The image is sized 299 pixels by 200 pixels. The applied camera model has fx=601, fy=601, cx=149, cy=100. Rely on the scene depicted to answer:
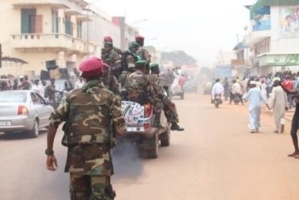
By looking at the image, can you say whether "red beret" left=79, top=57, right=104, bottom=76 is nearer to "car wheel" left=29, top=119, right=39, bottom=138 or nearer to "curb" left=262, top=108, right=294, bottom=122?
"car wheel" left=29, top=119, right=39, bottom=138

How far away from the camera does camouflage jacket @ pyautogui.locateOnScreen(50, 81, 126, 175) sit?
5309 mm

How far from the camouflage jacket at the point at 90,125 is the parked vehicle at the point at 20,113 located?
1020 cm

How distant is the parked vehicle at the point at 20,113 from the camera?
601 inches

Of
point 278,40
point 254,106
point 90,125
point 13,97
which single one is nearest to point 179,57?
point 278,40

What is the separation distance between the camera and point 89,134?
532 centimetres

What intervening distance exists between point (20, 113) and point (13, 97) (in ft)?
2.56

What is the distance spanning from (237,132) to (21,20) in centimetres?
2989

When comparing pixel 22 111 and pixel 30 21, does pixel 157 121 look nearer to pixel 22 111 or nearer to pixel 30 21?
pixel 22 111

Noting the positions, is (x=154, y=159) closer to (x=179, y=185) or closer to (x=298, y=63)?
(x=179, y=185)

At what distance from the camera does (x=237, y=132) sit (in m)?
17.6

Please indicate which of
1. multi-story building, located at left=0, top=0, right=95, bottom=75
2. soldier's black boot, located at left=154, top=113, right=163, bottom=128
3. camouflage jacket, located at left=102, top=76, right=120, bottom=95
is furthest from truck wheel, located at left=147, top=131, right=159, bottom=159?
multi-story building, located at left=0, top=0, right=95, bottom=75

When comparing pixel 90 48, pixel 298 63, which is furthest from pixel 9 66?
pixel 298 63

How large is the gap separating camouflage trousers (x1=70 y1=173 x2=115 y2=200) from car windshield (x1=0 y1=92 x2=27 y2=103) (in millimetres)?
10647

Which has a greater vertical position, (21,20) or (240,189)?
(21,20)
